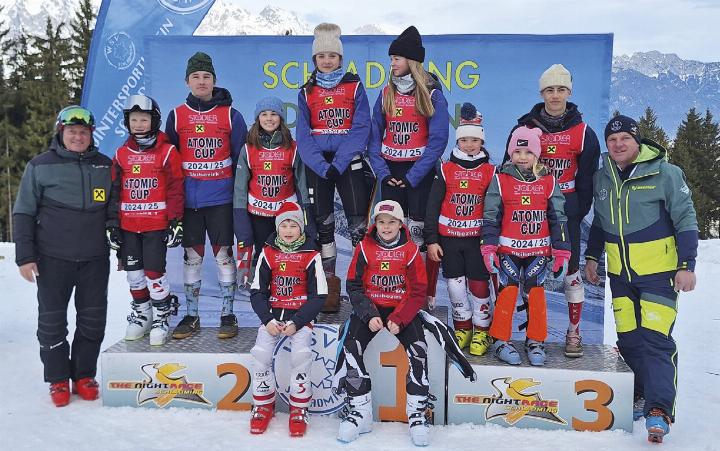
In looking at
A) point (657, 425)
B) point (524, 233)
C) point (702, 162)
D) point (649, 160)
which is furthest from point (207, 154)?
point (702, 162)

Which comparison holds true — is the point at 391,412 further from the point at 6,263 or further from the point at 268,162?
the point at 6,263

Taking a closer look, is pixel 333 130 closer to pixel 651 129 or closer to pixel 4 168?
pixel 4 168

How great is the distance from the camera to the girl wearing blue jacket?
375cm

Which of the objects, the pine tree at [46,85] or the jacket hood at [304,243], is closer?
the jacket hood at [304,243]

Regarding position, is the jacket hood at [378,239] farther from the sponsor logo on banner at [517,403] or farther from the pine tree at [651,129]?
Answer: the pine tree at [651,129]

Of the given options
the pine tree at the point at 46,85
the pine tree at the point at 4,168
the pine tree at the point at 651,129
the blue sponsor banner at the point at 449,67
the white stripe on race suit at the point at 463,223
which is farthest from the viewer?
the pine tree at the point at 651,129

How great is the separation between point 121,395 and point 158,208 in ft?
4.21

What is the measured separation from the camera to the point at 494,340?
3.85 m

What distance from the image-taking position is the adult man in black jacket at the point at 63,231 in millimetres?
3701

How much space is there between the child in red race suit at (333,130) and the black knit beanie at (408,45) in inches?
14.6

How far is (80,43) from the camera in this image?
2388 cm

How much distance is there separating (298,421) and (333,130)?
1.93 m

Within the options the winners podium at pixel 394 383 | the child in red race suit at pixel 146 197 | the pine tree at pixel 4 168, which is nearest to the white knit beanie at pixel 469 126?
the winners podium at pixel 394 383

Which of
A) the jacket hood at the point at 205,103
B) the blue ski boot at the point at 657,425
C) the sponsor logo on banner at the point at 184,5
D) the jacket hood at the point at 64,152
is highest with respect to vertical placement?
the sponsor logo on banner at the point at 184,5
